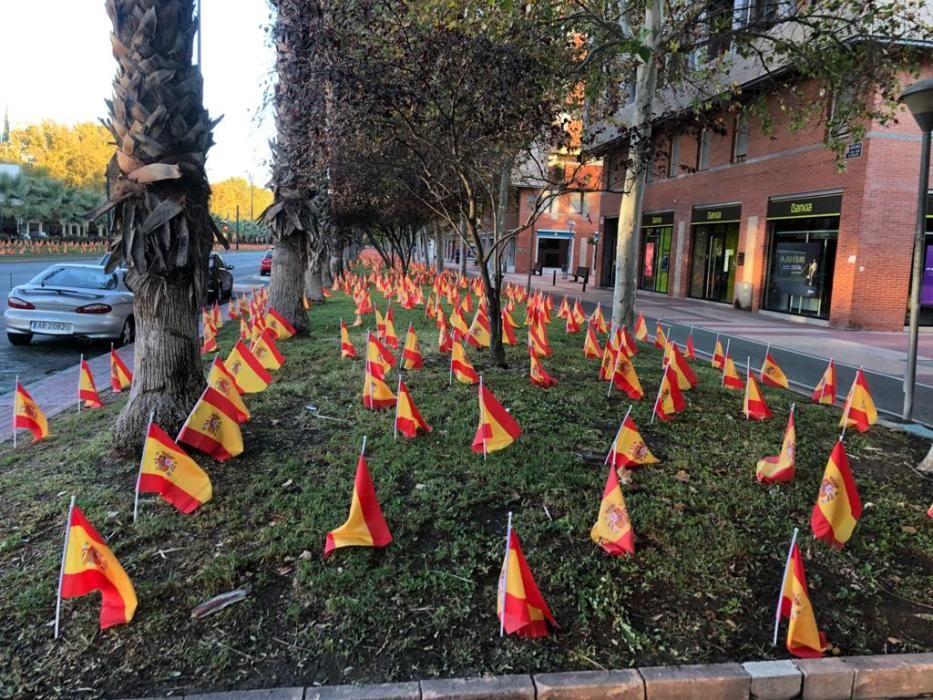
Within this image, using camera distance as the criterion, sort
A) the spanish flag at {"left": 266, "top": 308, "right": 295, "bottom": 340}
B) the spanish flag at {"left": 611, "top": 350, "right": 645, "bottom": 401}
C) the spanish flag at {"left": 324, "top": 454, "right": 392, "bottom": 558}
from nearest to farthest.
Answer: the spanish flag at {"left": 324, "top": 454, "right": 392, "bottom": 558} < the spanish flag at {"left": 611, "top": 350, "right": 645, "bottom": 401} < the spanish flag at {"left": 266, "top": 308, "right": 295, "bottom": 340}

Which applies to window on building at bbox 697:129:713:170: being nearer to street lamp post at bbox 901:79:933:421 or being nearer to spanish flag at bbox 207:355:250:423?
street lamp post at bbox 901:79:933:421

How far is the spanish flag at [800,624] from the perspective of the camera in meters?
3.11

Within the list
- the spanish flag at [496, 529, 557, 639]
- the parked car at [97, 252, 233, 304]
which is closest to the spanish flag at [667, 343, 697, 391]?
the spanish flag at [496, 529, 557, 639]

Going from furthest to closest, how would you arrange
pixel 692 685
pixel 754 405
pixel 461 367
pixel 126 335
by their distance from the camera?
pixel 126 335, pixel 461 367, pixel 754 405, pixel 692 685

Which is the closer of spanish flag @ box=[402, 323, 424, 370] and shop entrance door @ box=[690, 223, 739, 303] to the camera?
spanish flag @ box=[402, 323, 424, 370]

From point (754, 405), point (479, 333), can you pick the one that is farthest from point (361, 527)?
point (479, 333)

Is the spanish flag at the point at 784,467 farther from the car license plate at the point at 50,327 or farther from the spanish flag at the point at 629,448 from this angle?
the car license plate at the point at 50,327

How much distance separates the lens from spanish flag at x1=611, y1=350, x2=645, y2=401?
287 inches

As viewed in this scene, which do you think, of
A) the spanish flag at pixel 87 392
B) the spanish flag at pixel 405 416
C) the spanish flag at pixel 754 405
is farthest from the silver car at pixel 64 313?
the spanish flag at pixel 754 405

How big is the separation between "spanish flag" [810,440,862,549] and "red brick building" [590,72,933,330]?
6.07 m

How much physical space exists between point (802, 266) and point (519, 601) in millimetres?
18877

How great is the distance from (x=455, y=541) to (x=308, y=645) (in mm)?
1155

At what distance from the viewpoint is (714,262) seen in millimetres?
24266

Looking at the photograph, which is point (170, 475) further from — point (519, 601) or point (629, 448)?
point (629, 448)
